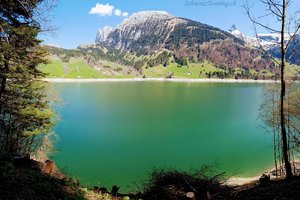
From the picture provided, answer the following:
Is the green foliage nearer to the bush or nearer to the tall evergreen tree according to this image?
the bush

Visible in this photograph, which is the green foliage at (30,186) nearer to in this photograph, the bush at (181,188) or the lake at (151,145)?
the bush at (181,188)

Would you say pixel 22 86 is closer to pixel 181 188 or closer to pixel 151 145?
pixel 181 188

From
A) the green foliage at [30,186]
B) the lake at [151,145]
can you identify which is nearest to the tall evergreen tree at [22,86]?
the lake at [151,145]

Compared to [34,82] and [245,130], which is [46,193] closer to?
[34,82]

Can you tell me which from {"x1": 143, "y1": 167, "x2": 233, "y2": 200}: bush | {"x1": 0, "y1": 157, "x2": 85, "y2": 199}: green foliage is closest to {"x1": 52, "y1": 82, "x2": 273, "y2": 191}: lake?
{"x1": 143, "y1": 167, "x2": 233, "y2": 200}: bush

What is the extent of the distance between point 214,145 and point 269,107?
53.9ft

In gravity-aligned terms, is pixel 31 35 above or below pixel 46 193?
above

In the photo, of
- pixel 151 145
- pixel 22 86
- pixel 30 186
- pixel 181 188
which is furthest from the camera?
pixel 151 145

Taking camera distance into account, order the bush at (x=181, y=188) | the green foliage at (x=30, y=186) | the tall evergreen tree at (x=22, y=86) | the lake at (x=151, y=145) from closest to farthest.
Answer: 1. the green foliage at (x=30, y=186)
2. the bush at (x=181, y=188)
3. the tall evergreen tree at (x=22, y=86)
4. the lake at (x=151, y=145)

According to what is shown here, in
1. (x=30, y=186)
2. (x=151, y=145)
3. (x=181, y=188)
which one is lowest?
(x=151, y=145)

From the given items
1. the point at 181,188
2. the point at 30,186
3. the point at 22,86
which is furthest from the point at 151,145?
the point at 30,186

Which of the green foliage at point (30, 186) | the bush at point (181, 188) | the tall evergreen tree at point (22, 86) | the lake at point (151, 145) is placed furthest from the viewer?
the lake at point (151, 145)

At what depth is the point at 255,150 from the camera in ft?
126

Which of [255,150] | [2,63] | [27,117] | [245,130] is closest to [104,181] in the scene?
[27,117]
